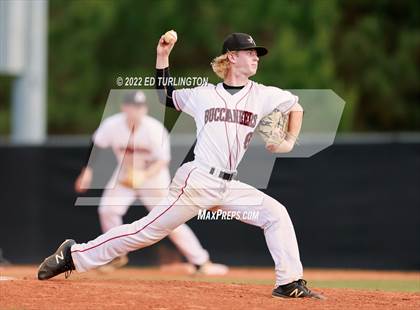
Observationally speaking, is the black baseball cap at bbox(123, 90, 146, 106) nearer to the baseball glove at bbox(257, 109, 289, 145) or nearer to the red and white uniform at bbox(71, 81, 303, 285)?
the red and white uniform at bbox(71, 81, 303, 285)

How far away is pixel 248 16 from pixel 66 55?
6097mm

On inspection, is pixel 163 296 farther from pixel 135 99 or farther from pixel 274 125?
pixel 135 99

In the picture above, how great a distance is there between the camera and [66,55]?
31547 mm

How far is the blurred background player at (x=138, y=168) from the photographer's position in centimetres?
1216

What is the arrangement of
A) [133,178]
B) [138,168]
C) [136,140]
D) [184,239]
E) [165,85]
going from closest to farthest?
[165,85] → [184,239] → [133,178] → [136,140] → [138,168]

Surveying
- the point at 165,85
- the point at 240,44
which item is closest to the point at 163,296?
the point at 165,85

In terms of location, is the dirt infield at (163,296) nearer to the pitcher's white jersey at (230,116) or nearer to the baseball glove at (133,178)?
the pitcher's white jersey at (230,116)

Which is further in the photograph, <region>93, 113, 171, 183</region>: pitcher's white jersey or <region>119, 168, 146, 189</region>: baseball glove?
<region>93, 113, 171, 183</region>: pitcher's white jersey

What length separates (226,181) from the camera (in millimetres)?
7582

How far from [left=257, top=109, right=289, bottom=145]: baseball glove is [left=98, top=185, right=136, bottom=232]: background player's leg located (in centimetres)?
500

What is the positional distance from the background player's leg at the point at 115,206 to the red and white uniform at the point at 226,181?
4.73 meters

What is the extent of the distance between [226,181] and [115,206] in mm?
5059

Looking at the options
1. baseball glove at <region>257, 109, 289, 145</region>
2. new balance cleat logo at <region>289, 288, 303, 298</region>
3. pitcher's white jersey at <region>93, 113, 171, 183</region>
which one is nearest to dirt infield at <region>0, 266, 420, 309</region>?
new balance cleat logo at <region>289, 288, 303, 298</region>

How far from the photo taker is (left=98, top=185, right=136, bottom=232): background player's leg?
12.4 m
